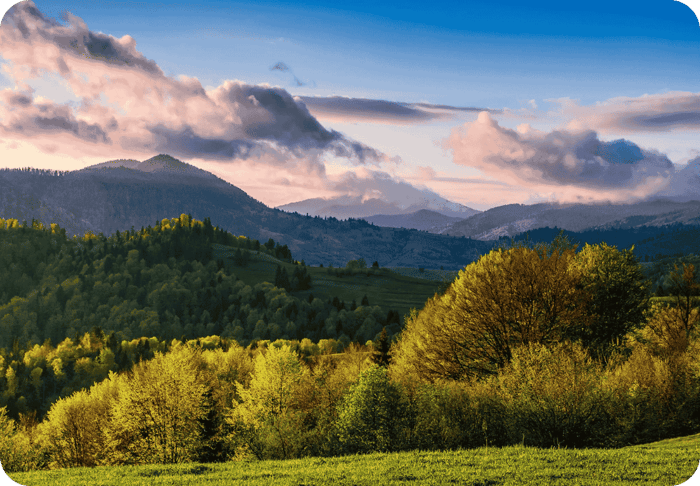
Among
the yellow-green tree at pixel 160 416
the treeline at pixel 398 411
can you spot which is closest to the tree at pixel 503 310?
the treeline at pixel 398 411

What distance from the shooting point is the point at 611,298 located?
2061 inches

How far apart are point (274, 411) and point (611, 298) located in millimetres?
41531

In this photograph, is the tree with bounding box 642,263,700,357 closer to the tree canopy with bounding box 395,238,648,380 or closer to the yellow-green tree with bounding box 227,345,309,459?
the tree canopy with bounding box 395,238,648,380

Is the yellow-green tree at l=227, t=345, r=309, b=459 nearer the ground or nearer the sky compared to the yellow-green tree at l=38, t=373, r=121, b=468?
nearer the sky

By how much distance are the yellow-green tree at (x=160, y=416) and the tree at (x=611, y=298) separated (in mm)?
44323

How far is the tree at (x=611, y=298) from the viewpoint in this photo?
51.4 meters

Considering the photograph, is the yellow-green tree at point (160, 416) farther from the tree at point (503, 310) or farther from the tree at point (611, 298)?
the tree at point (611, 298)

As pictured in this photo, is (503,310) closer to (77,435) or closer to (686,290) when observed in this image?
(686,290)

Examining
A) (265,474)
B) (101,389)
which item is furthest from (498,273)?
(101,389)

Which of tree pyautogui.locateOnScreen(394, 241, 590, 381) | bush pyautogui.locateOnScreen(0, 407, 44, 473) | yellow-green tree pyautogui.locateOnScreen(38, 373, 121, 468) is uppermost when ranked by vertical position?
tree pyautogui.locateOnScreen(394, 241, 590, 381)

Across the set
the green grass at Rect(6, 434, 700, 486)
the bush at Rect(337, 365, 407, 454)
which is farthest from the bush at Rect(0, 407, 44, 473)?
the bush at Rect(337, 365, 407, 454)

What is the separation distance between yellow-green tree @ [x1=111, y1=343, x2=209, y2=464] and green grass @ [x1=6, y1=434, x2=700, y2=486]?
3390cm

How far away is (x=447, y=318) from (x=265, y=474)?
25894 millimetres

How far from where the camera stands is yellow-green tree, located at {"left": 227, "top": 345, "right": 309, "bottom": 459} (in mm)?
56344
